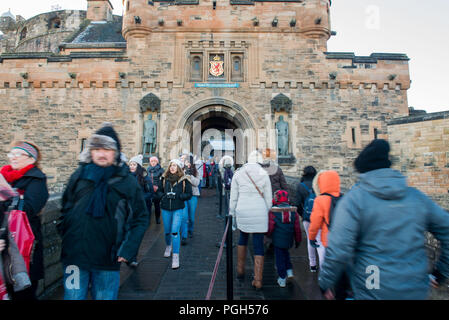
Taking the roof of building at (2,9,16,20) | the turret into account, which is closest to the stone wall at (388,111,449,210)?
the turret

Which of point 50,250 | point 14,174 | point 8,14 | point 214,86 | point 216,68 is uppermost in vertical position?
point 8,14

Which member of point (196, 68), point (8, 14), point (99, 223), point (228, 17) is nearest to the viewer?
point (99, 223)

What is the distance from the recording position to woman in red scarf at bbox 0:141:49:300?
189 cm

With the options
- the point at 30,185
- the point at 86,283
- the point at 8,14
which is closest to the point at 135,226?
the point at 86,283

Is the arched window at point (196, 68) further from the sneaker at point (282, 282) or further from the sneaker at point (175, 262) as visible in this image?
the sneaker at point (282, 282)

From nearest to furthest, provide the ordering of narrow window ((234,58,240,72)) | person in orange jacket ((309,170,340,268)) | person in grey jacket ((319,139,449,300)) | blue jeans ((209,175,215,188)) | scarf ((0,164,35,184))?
person in grey jacket ((319,139,449,300)) < scarf ((0,164,35,184)) < person in orange jacket ((309,170,340,268)) < narrow window ((234,58,240,72)) < blue jeans ((209,175,215,188))

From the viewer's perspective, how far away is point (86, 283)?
1780mm

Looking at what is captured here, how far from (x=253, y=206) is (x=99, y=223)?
5.69 ft

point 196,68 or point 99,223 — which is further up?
point 196,68

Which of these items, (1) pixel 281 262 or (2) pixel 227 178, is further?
(2) pixel 227 178

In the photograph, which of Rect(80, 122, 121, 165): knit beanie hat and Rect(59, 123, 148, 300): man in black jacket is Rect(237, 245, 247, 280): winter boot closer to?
Rect(59, 123, 148, 300): man in black jacket

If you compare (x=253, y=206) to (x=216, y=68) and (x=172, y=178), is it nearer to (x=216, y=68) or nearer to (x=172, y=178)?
(x=172, y=178)

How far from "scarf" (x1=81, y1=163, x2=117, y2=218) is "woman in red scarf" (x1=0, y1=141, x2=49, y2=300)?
0.47 meters

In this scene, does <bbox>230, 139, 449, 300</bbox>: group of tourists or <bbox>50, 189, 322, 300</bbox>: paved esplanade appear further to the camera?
<bbox>50, 189, 322, 300</bbox>: paved esplanade
